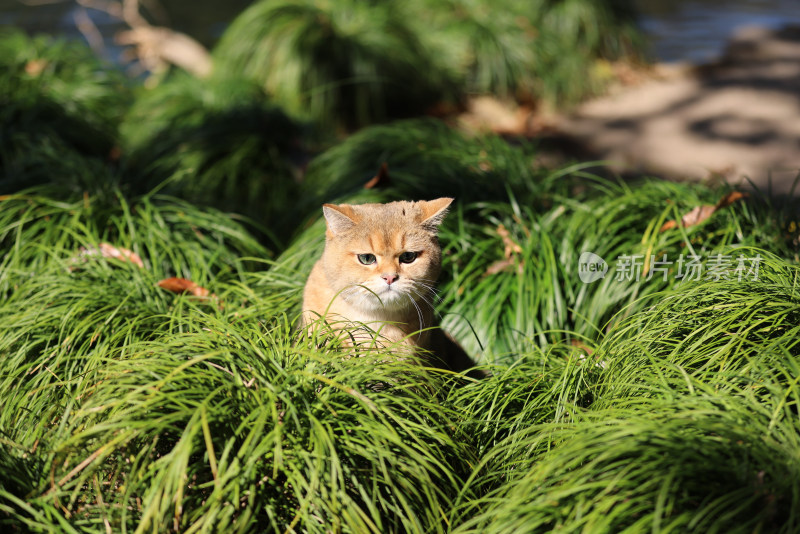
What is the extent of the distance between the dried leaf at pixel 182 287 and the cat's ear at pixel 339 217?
82cm

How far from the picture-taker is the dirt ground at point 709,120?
6.02m

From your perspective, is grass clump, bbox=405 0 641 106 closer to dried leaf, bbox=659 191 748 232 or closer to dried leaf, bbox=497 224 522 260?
dried leaf, bbox=497 224 522 260

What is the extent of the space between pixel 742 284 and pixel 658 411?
2.43 feet

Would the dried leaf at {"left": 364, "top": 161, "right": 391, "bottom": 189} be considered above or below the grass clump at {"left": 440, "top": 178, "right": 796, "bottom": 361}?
above

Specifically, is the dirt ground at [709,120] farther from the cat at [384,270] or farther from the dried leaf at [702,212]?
the cat at [384,270]

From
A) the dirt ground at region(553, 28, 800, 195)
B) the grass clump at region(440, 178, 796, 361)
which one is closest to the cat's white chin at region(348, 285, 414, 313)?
the grass clump at region(440, 178, 796, 361)

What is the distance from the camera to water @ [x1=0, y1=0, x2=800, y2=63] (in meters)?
10.1

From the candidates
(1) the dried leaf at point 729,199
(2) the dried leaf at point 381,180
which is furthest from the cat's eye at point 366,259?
(1) the dried leaf at point 729,199

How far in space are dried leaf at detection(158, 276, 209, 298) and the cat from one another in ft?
2.14

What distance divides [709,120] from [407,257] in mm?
5154

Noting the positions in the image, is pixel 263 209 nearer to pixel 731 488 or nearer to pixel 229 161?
pixel 229 161

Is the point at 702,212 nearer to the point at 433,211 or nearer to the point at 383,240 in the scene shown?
the point at 433,211

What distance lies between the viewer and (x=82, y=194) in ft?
12.6

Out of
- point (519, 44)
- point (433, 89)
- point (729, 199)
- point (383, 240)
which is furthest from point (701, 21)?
point (383, 240)
